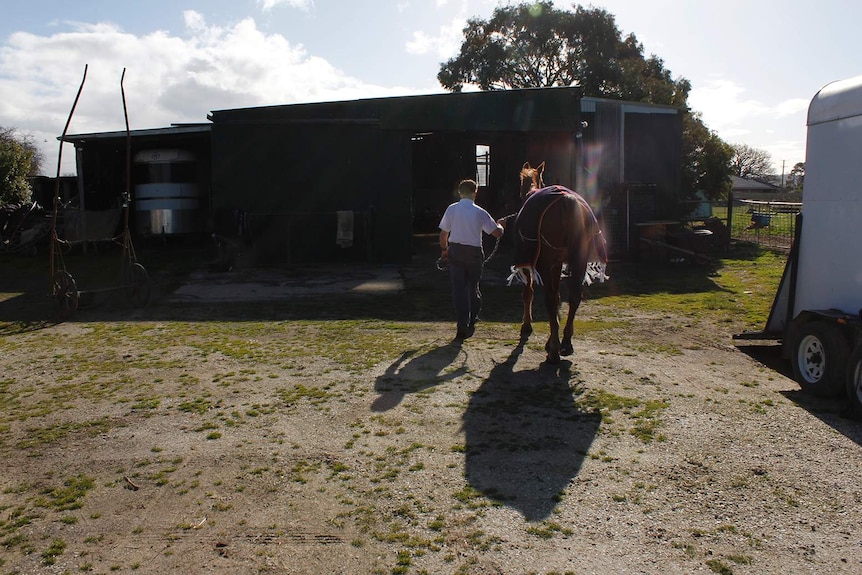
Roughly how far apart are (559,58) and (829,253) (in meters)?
38.9

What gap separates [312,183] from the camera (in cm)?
1588

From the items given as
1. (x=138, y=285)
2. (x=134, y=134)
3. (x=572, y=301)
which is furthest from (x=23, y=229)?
(x=572, y=301)

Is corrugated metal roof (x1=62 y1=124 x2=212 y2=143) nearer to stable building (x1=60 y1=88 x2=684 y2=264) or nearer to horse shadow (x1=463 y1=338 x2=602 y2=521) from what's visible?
stable building (x1=60 y1=88 x2=684 y2=264)

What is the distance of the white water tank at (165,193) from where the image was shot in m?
18.5

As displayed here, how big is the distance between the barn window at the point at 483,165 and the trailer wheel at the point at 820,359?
1726 cm

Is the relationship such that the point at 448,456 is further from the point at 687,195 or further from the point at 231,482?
the point at 687,195

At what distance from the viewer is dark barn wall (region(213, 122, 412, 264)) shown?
1573 cm

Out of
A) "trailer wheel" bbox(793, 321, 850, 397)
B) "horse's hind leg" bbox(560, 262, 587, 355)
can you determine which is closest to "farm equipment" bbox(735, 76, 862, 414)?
"trailer wheel" bbox(793, 321, 850, 397)

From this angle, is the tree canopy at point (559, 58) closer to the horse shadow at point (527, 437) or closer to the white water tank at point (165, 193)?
the white water tank at point (165, 193)

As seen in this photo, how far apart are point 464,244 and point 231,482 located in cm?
426

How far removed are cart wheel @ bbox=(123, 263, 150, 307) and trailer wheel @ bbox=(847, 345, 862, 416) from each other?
8.92 m

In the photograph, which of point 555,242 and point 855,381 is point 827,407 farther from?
point 555,242

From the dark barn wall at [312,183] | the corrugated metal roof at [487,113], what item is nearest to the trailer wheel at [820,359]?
the corrugated metal roof at [487,113]

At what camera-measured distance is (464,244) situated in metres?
7.86
